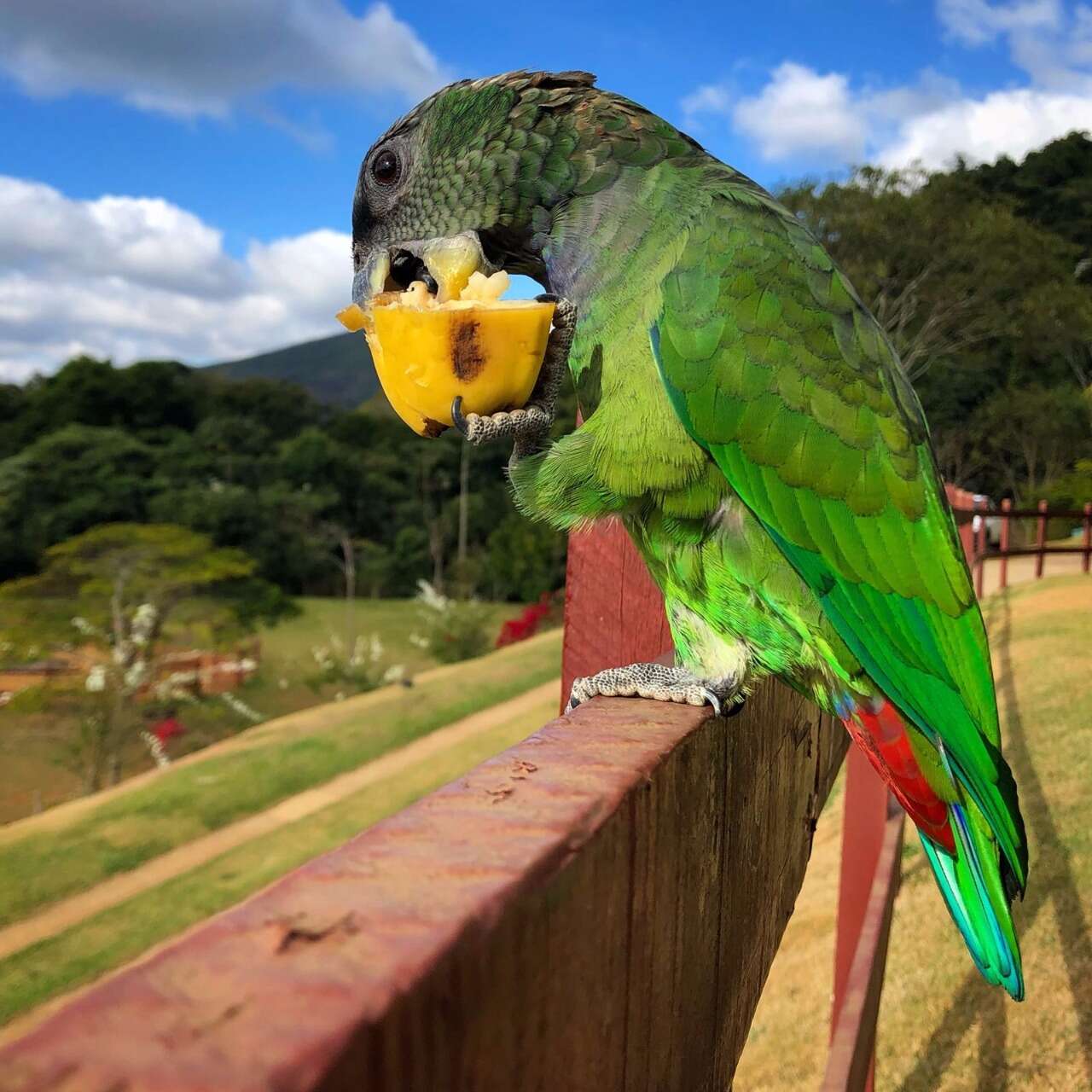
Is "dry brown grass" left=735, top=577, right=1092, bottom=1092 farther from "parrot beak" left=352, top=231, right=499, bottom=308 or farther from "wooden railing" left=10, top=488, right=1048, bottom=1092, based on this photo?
"parrot beak" left=352, top=231, right=499, bottom=308

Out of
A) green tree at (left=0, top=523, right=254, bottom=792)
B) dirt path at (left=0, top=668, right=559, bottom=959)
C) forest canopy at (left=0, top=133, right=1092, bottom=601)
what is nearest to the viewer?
dirt path at (left=0, top=668, right=559, bottom=959)

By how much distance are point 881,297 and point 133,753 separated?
19.3 metres

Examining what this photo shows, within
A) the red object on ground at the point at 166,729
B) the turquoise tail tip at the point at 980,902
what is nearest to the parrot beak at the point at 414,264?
the turquoise tail tip at the point at 980,902

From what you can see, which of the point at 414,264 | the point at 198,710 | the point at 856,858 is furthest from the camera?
the point at 198,710

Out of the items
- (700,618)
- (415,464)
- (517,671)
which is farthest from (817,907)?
(415,464)

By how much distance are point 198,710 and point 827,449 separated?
16383 millimetres

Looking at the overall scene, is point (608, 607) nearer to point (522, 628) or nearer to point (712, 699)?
point (712, 699)

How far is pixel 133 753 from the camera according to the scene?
50.4 feet

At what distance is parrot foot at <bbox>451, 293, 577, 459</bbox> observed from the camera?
160 centimetres

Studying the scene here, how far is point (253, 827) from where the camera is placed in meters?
10.5

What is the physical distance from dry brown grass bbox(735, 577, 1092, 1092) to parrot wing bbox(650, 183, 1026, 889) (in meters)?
2.54

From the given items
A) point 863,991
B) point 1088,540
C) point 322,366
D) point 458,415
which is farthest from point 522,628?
point 322,366

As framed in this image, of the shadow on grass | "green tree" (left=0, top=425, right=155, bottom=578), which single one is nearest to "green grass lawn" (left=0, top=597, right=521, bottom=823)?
"green tree" (left=0, top=425, right=155, bottom=578)

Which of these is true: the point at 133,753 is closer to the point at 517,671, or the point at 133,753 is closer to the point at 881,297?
the point at 517,671
